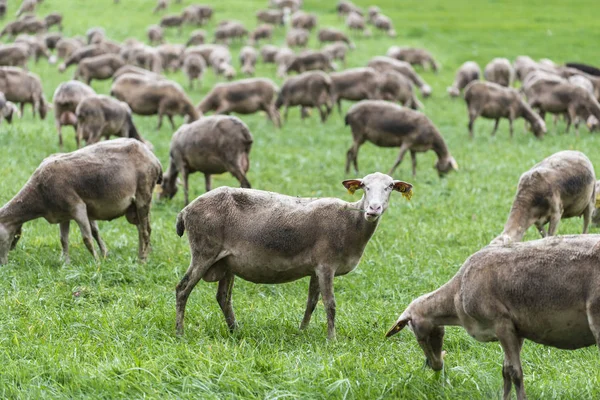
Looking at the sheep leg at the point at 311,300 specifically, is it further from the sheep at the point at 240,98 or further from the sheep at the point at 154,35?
the sheep at the point at 154,35

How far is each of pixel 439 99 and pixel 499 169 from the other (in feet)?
47.0

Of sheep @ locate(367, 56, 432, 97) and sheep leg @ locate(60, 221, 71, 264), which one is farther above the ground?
sheep leg @ locate(60, 221, 71, 264)

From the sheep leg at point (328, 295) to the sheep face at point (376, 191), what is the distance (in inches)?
26.5

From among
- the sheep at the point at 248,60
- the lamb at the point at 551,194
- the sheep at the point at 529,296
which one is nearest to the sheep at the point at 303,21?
the sheep at the point at 248,60

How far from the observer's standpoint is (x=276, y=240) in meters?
7.30

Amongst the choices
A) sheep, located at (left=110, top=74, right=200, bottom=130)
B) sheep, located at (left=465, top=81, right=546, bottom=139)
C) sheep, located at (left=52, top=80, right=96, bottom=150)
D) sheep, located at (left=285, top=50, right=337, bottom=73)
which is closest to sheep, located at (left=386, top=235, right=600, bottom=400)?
sheep, located at (left=52, top=80, right=96, bottom=150)

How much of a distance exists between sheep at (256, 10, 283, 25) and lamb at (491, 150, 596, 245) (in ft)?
114

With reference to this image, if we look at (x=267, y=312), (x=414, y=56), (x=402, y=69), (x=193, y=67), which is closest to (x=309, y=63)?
(x=402, y=69)

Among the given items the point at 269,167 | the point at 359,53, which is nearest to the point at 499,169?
the point at 269,167

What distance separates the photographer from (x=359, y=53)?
38312 mm

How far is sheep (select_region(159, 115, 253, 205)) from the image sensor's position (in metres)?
12.9

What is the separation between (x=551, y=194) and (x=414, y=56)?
2590cm

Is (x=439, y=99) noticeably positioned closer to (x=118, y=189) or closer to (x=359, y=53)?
(x=359, y=53)

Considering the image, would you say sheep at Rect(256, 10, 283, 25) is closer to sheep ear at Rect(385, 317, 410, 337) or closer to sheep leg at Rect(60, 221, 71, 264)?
sheep leg at Rect(60, 221, 71, 264)
